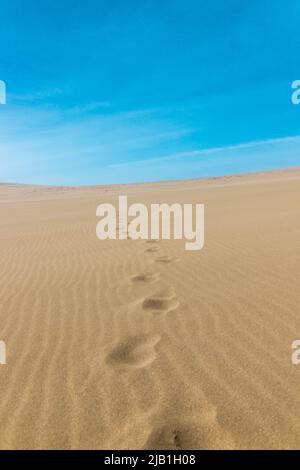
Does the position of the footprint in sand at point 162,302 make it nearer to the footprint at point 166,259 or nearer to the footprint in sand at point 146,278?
the footprint in sand at point 146,278

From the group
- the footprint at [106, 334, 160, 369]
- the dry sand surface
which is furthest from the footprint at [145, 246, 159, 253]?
the footprint at [106, 334, 160, 369]

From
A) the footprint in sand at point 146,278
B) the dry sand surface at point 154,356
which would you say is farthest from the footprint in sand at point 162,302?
the footprint in sand at point 146,278

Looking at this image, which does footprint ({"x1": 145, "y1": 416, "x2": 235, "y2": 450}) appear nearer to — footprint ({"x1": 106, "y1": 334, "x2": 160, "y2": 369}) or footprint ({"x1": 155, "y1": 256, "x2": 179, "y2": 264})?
footprint ({"x1": 106, "y1": 334, "x2": 160, "y2": 369})

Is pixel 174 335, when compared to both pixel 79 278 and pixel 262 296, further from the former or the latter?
pixel 79 278

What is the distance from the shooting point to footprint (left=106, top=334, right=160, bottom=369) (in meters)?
2.87

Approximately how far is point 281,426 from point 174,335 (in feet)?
4.43

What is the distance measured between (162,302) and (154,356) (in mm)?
1297

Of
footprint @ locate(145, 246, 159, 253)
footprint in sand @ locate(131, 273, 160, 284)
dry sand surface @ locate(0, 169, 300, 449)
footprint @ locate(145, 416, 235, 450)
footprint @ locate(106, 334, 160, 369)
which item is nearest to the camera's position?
footprint @ locate(145, 416, 235, 450)

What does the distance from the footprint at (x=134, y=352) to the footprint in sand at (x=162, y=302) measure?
2.24ft

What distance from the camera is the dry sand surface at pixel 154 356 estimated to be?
2127mm

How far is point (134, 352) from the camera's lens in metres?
3.07

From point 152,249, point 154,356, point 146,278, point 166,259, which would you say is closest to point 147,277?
point 146,278

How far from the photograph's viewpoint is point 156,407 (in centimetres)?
232

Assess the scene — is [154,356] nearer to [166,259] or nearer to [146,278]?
[146,278]
